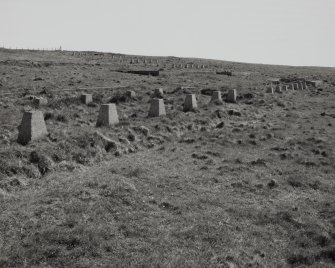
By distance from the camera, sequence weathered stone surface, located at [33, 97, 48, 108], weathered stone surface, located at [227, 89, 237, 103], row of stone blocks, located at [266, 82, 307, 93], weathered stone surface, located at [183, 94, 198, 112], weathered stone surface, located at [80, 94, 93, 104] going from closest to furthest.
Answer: weathered stone surface, located at [33, 97, 48, 108] → weathered stone surface, located at [80, 94, 93, 104] → weathered stone surface, located at [183, 94, 198, 112] → weathered stone surface, located at [227, 89, 237, 103] → row of stone blocks, located at [266, 82, 307, 93]

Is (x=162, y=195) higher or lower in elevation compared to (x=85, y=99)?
lower

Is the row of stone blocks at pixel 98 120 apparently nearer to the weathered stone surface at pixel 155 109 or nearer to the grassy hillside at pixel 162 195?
the weathered stone surface at pixel 155 109

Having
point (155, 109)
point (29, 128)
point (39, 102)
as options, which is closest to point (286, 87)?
point (155, 109)

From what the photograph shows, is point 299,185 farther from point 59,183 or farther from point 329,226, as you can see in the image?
point 59,183

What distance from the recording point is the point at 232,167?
1222 centimetres

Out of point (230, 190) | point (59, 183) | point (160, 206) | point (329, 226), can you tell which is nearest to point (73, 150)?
point (59, 183)

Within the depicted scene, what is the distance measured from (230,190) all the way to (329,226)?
280 centimetres

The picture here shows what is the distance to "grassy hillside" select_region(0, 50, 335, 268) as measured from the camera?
22.3 ft

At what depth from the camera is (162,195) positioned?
31.3 ft

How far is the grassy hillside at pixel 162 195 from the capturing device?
6.79 m

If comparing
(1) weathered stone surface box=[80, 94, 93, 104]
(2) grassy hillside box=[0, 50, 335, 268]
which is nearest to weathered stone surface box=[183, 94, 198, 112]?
(2) grassy hillside box=[0, 50, 335, 268]

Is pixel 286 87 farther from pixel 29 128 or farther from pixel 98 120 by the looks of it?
pixel 29 128

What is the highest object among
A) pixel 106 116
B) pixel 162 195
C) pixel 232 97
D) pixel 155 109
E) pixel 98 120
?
pixel 232 97

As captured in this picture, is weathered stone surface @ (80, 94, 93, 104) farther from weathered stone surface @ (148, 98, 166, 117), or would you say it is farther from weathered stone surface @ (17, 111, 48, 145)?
weathered stone surface @ (17, 111, 48, 145)
